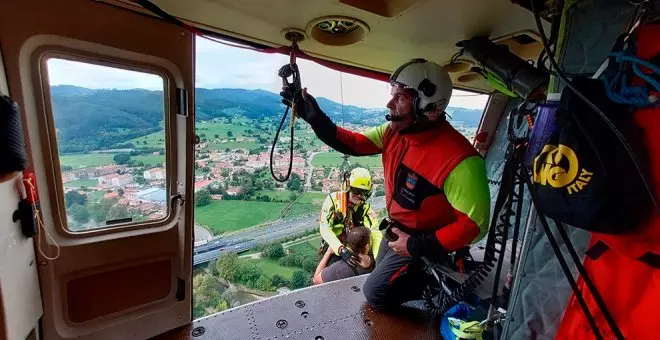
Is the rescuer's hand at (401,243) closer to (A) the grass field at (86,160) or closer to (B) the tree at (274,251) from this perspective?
(A) the grass field at (86,160)

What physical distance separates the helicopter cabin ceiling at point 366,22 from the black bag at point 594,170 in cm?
91

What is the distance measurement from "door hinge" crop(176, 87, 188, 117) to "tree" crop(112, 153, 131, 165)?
404 millimetres

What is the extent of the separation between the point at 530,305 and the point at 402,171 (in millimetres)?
1076

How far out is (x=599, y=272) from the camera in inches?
41.9

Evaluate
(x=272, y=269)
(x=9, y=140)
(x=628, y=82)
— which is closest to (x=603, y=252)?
(x=628, y=82)

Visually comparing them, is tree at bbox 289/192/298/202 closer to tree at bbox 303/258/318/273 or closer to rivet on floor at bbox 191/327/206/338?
tree at bbox 303/258/318/273

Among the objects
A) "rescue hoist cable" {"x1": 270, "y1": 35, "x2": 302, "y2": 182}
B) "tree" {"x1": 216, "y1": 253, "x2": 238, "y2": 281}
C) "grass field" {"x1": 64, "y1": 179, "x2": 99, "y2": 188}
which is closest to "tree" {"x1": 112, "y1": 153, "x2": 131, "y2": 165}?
"grass field" {"x1": 64, "y1": 179, "x2": 99, "y2": 188}

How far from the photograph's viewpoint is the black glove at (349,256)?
13.4 ft

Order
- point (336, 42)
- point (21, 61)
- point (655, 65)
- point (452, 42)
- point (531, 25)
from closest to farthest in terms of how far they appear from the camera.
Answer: point (655, 65) < point (21, 61) < point (531, 25) < point (336, 42) < point (452, 42)

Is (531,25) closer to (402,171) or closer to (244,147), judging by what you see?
(402,171)

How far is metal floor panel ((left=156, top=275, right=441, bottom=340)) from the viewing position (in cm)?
220

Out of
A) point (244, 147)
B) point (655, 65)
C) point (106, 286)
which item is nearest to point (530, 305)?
point (655, 65)

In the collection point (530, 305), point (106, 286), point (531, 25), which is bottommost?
point (106, 286)

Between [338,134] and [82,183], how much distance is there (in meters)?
1.59
